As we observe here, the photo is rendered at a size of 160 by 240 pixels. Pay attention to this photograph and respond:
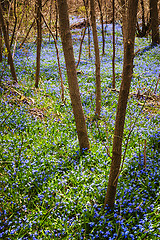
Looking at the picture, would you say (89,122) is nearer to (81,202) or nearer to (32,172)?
(32,172)

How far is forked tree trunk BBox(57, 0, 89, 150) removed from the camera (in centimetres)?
349

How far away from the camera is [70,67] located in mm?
3877

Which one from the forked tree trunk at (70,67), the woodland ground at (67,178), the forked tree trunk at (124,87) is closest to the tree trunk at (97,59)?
the woodland ground at (67,178)

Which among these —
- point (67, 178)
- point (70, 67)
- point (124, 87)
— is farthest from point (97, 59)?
point (124, 87)

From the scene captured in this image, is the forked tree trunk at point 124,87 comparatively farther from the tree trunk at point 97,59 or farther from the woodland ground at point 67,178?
the tree trunk at point 97,59

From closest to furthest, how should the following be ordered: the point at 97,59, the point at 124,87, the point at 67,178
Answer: the point at 124,87 → the point at 67,178 → the point at 97,59

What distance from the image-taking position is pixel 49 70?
10680mm

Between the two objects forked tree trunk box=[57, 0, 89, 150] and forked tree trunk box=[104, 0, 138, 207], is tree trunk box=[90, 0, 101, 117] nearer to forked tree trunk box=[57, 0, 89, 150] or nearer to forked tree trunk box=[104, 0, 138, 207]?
forked tree trunk box=[57, 0, 89, 150]

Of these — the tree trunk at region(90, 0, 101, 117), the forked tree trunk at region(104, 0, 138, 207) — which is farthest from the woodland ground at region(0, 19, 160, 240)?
the tree trunk at region(90, 0, 101, 117)

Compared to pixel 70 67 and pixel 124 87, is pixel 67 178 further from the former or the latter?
pixel 124 87

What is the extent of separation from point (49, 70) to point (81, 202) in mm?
8552

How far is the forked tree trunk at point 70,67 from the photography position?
3492 millimetres

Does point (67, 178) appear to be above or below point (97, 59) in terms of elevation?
below

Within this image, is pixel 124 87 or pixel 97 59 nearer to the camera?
pixel 124 87
